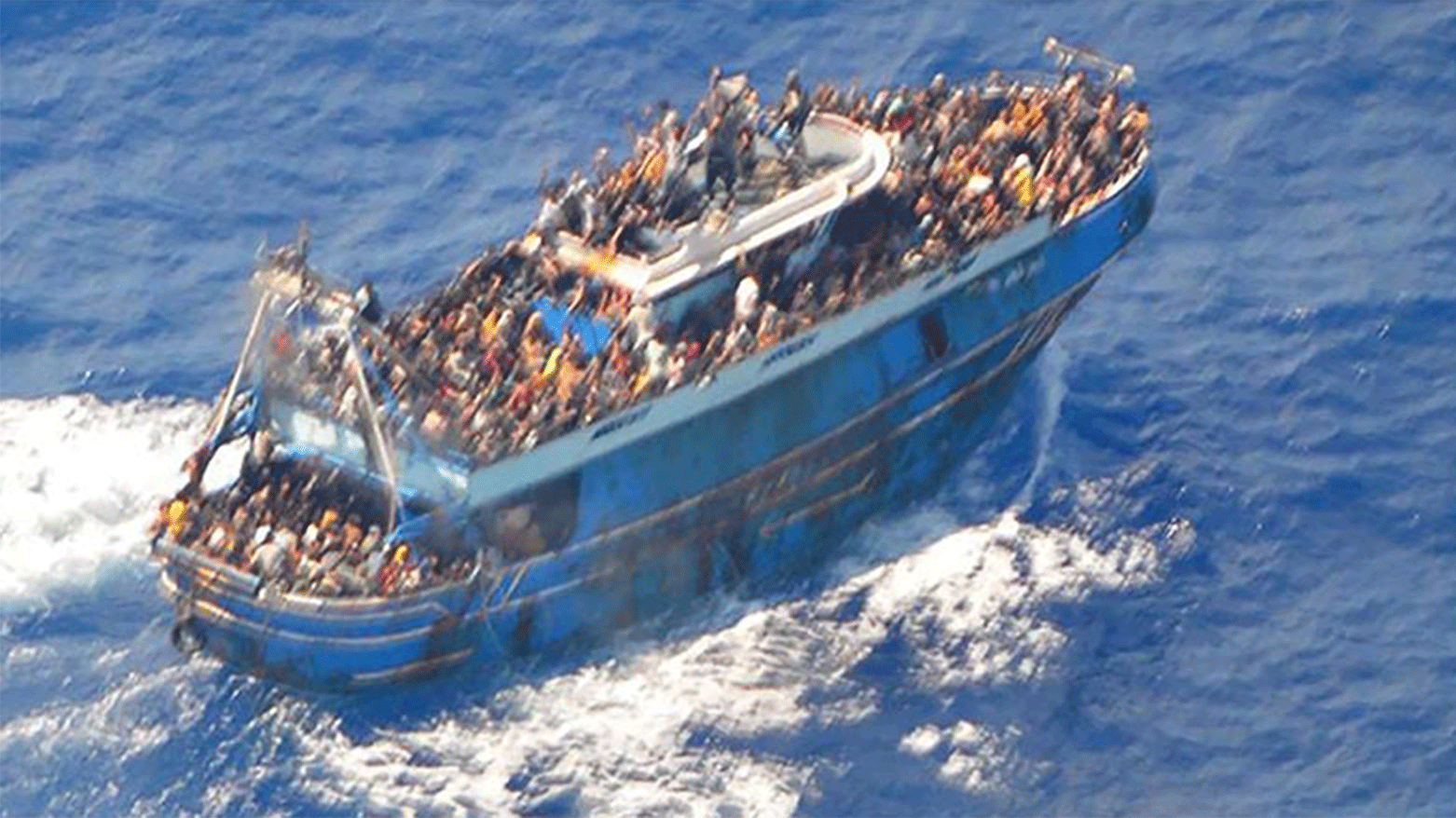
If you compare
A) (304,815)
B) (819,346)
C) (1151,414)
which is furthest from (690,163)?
(304,815)

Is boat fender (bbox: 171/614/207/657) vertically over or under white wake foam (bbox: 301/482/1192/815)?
over

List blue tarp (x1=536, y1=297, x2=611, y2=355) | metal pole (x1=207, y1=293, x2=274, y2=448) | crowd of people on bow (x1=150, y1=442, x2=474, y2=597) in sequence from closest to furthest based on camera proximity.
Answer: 1. crowd of people on bow (x1=150, y1=442, x2=474, y2=597)
2. metal pole (x1=207, y1=293, x2=274, y2=448)
3. blue tarp (x1=536, y1=297, x2=611, y2=355)

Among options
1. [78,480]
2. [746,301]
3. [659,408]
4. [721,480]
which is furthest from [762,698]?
[78,480]

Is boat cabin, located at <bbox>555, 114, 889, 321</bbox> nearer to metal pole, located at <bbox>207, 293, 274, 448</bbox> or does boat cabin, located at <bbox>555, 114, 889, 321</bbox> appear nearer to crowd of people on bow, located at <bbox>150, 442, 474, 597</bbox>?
metal pole, located at <bbox>207, 293, 274, 448</bbox>

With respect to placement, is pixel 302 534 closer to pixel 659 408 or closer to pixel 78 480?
pixel 78 480

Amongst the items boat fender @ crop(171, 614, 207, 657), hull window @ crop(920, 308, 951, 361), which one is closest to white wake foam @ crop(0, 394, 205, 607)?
boat fender @ crop(171, 614, 207, 657)

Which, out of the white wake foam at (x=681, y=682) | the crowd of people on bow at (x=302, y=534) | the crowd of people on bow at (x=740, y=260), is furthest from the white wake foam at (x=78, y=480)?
the crowd of people on bow at (x=740, y=260)
